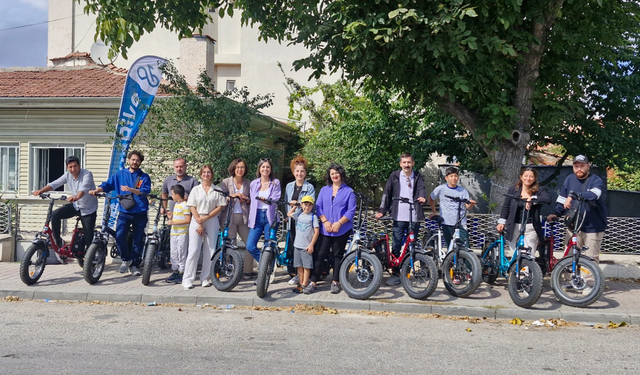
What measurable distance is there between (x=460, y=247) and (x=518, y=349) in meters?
2.15

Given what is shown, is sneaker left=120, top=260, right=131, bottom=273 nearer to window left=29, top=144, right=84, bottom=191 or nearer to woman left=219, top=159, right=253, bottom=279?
woman left=219, top=159, right=253, bottom=279

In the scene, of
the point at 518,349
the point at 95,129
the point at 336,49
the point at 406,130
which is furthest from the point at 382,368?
the point at 95,129

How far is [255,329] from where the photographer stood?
6246 millimetres

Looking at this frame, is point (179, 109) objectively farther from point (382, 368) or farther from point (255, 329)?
point (382, 368)

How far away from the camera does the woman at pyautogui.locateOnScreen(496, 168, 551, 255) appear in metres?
7.72

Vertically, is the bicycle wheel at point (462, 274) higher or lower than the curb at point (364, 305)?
higher

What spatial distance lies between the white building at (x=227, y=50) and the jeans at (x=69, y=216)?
60.0 ft

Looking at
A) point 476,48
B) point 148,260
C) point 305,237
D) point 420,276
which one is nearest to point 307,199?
point 305,237

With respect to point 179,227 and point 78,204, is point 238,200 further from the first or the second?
point 78,204

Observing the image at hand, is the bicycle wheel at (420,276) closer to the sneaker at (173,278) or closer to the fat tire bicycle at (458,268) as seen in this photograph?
the fat tire bicycle at (458,268)

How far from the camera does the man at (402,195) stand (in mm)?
8102

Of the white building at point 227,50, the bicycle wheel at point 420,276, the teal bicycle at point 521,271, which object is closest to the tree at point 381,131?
the teal bicycle at point 521,271

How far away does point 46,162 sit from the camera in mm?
15656

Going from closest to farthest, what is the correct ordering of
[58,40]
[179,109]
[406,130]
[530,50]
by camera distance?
[530,50]
[179,109]
[406,130]
[58,40]
